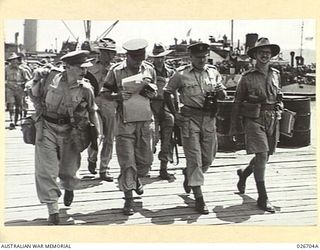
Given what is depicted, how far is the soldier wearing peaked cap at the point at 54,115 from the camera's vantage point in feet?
12.6

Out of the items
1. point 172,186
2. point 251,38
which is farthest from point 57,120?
point 251,38

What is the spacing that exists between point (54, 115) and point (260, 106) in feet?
5.58

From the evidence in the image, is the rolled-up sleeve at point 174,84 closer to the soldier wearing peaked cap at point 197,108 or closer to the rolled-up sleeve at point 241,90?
the soldier wearing peaked cap at point 197,108

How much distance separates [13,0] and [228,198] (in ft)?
8.28

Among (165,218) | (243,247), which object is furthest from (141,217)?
(243,247)

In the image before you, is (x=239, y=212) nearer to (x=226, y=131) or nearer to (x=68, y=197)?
(x=68, y=197)

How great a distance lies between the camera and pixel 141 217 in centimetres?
408

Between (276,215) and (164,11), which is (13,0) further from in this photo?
(276,215)

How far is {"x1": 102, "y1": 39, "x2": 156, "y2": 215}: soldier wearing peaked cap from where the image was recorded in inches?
163

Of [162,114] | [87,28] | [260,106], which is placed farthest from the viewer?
[162,114]

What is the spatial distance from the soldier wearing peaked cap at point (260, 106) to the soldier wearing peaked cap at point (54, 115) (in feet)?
4.39

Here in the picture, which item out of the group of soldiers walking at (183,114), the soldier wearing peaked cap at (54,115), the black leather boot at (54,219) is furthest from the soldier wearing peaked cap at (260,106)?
the black leather boot at (54,219)

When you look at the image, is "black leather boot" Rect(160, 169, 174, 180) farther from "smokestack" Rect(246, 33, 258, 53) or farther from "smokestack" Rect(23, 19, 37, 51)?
"smokestack" Rect(23, 19, 37, 51)

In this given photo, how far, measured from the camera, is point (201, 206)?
417 centimetres
